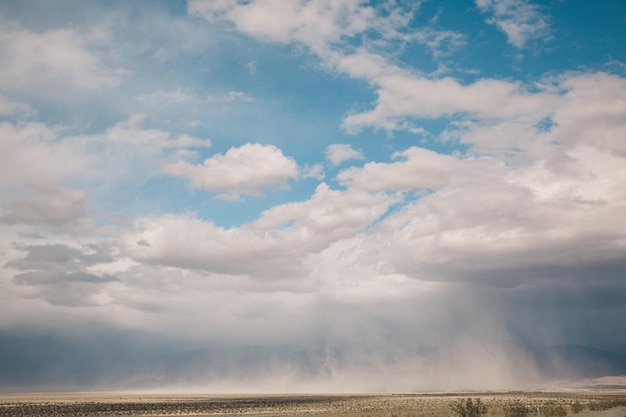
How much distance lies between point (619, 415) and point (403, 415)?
85.5ft

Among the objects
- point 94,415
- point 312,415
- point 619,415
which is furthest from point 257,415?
point 619,415

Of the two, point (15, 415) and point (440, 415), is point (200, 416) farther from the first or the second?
point (440, 415)

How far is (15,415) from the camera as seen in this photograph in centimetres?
7406

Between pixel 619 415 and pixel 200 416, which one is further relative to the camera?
pixel 200 416

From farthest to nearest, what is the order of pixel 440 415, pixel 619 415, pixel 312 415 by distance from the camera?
pixel 312 415
pixel 440 415
pixel 619 415

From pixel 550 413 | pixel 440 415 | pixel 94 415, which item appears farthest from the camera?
pixel 94 415

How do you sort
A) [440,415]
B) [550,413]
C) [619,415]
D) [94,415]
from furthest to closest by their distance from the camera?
[94,415]
[440,415]
[550,413]
[619,415]

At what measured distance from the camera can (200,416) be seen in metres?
70.7

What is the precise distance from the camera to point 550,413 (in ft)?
176

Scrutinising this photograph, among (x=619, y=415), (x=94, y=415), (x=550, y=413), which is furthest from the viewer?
(x=94, y=415)

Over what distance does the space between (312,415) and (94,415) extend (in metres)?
34.7

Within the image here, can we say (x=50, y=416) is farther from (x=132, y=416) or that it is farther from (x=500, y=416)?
(x=500, y=416)

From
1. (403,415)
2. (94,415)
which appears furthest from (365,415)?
(94,415)

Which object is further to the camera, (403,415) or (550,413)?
(403,415)
